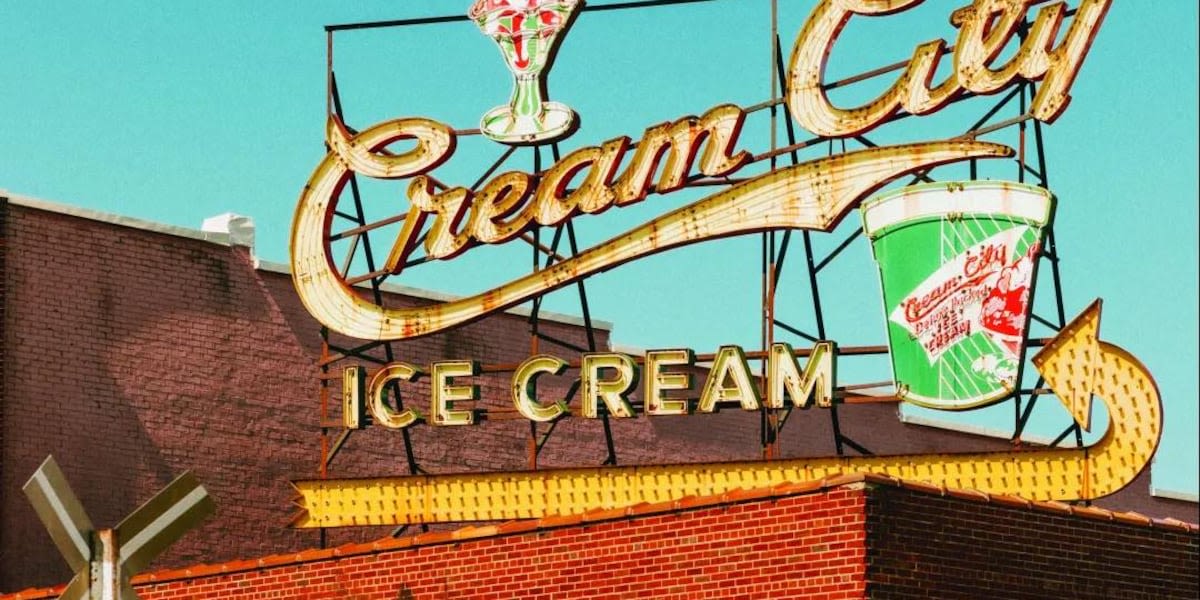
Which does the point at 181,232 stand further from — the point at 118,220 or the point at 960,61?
the point at 960,61

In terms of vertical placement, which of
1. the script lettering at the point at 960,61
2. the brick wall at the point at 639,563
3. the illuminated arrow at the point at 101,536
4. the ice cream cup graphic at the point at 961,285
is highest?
the script lettering at the point at 960,61

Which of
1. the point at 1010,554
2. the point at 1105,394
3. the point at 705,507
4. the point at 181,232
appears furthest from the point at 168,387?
the point at 1010,554

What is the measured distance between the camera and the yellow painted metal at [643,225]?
25.9 metres

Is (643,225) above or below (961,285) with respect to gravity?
above

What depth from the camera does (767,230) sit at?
26.7m

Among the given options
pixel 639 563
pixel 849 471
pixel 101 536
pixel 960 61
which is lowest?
pixel 639 563

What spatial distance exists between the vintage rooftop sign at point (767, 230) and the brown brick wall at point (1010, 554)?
3157mm

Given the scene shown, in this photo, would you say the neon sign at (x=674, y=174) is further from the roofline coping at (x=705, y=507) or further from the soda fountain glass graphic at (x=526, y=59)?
the roofline coping at (x=705, y=507)

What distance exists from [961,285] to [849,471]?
2.46 metres

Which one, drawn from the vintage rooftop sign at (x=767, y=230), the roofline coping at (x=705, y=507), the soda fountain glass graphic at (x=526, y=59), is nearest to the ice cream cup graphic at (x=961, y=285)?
the vintage rooftop sign at (x=767, y=230)

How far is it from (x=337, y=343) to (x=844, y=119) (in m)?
8.58

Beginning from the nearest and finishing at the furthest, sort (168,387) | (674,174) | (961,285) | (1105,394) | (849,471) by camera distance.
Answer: (1105,394) < (849,471) < (961,285) < (674,174) < (168,387)

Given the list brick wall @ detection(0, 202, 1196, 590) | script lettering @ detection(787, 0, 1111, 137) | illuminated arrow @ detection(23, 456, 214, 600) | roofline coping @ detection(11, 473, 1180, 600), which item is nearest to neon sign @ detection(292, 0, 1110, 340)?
script lettering @ detection(787, 0, 1111, 137)

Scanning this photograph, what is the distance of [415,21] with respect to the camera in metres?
29.6
